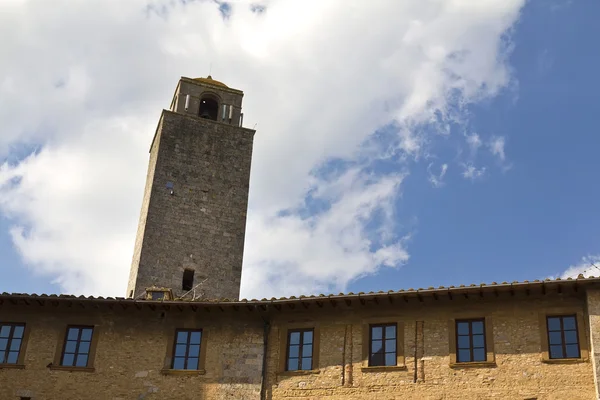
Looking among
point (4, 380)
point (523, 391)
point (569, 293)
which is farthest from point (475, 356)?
point (4, 380)

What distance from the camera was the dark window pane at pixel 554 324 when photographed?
21.0 m

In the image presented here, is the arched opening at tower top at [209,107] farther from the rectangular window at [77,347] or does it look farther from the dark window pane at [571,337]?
the dark window pane at [571,337]

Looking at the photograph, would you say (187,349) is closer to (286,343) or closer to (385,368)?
(286,343)

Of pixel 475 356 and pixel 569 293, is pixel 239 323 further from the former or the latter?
pixel 569 293

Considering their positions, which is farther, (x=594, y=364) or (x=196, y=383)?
(x=196, y=383)

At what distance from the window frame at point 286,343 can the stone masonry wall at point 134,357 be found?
62 cm

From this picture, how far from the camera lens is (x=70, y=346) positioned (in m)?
23.7

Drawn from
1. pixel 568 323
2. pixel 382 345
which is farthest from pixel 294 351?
pixel 568 323

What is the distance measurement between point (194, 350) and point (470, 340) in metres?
8.04

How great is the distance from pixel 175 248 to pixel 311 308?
12100mm

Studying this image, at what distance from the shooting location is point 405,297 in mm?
22047

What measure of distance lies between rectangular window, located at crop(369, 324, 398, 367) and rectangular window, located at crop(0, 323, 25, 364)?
1038 centimetres

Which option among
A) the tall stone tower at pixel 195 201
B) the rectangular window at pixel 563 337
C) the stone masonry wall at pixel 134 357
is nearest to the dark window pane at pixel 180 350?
the stone masonry wall at pixel 134 357

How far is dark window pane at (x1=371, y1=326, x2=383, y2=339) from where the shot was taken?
74.1ft
